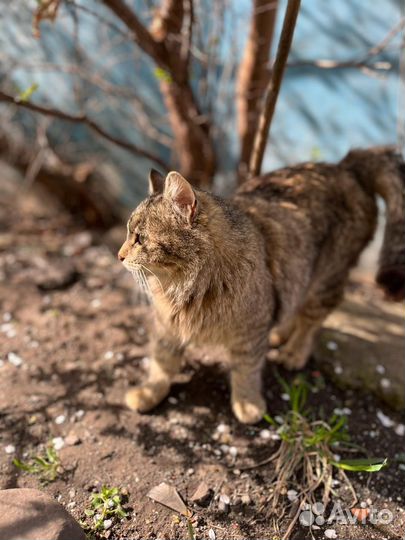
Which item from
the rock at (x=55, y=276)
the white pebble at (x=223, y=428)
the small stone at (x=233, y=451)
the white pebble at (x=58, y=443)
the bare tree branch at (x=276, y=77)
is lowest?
the white pebble at (x=58, y=443)

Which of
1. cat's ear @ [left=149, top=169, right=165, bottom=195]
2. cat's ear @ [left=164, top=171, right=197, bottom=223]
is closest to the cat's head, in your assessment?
cat's ear @ [left=164, top=171, right=197, bottom=223]

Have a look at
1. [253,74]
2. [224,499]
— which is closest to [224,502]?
[224,499]

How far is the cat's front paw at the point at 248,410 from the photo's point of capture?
266 cm

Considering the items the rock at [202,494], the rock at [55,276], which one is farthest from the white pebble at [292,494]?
the rock at [55,276]

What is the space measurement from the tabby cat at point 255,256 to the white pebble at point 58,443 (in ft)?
1.41

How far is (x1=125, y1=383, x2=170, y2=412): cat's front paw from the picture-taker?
2.70 metres

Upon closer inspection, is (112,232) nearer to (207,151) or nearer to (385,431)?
(207,151)

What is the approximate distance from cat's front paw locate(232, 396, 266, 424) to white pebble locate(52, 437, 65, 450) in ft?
3.26

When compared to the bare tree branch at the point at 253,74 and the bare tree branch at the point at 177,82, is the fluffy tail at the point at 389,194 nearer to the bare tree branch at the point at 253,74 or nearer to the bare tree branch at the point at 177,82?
the bare tree branch at the point at 253,74

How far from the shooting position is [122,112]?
471 centimetres

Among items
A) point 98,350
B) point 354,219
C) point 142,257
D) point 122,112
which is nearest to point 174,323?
point 142,257

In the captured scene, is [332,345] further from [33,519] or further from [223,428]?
[33,519]

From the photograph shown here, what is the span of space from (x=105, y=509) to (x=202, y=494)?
47cm

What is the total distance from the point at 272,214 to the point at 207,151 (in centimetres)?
165
